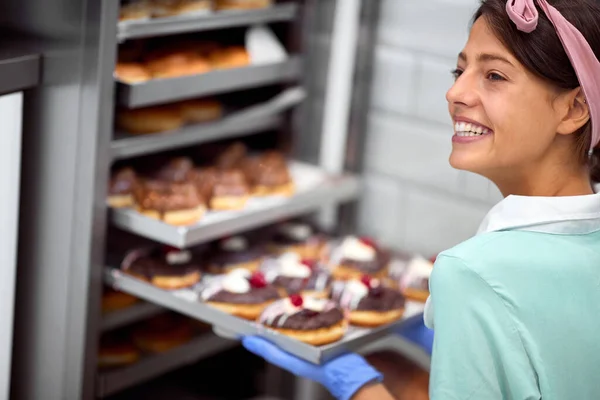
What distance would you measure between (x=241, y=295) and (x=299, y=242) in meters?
0.53

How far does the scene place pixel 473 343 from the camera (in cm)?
150

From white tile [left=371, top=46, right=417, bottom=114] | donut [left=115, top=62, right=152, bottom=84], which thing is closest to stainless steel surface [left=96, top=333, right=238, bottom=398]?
donut [left=115, top=62, right=152, bottom=84]

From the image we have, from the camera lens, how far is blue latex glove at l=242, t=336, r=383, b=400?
6.35 feet

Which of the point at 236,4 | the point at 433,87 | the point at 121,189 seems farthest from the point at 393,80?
the point at 121,189

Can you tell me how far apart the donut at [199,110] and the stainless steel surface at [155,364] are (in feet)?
1.93

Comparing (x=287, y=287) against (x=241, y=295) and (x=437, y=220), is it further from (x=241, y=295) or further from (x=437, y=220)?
(x=437, y=220)

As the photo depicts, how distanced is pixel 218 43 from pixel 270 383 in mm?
1030

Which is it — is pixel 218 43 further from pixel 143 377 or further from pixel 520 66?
pixel 520 66

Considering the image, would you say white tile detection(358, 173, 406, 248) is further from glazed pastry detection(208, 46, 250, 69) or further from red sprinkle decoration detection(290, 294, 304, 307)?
red sprinkle decoration detection(290, 294, 304, 307)

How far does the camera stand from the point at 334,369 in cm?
198

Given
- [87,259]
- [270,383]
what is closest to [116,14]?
[87,259]

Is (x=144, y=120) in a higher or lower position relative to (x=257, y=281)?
higher

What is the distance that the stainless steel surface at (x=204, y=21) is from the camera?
2186 mm

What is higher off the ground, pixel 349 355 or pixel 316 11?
pixel 316 11
